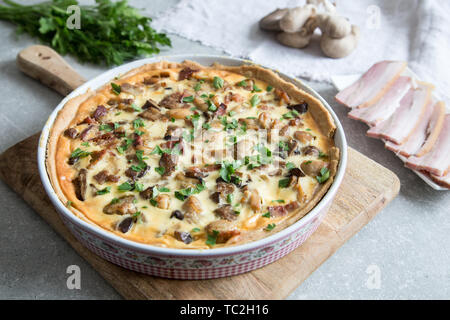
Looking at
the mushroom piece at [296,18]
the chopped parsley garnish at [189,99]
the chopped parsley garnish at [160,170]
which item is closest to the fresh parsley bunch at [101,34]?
the mushroom piece at [296,18]

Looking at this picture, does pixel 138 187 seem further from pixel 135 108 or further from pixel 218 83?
pixel 218 83

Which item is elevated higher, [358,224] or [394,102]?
[394,102]

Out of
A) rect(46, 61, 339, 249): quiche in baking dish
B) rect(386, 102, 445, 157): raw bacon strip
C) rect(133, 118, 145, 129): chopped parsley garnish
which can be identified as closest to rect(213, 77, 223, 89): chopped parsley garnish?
rect(46, 61, 339, 249): quiche in baking dish

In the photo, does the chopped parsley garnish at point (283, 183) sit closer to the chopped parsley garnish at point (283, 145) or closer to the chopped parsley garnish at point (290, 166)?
the chopped parsley garnish at point (290, 166)

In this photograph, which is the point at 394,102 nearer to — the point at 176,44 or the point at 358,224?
the point at 358,224

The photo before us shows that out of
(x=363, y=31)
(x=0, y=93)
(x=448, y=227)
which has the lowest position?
(x=0, y=93)

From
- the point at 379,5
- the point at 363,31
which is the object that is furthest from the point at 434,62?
the point at 379,5
